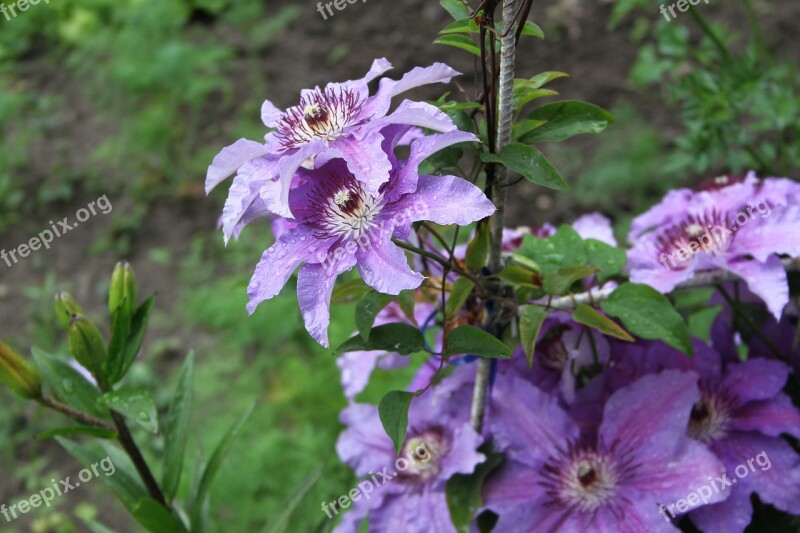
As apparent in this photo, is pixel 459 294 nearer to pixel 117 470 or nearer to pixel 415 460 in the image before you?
pixel 415 460

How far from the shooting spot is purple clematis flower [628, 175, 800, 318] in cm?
75

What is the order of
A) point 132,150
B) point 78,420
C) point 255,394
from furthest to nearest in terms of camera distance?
1. point 132,150
2. point 255,394
3. point 78,420

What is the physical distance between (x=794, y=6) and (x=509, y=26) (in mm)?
2194

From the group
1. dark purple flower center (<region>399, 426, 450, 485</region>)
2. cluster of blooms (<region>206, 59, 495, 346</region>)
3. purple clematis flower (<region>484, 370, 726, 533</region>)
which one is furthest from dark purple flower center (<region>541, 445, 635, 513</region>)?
cluster of blooms (<region>206, 59, 495, 346</region>)

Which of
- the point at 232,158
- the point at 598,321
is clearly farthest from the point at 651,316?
the point at 232,158

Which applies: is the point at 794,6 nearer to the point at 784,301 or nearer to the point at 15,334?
the point at 784,301

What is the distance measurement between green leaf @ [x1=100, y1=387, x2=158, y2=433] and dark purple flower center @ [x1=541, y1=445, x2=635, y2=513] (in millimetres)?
388

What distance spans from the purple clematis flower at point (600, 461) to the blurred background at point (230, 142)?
71cm

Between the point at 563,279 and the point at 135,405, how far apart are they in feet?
1.39

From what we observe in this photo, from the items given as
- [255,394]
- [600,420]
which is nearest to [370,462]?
[600,420]

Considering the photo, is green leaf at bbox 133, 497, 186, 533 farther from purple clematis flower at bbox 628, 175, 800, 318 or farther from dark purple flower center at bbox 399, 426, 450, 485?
purple clematis flower at bbox 628, 175, 800, 318

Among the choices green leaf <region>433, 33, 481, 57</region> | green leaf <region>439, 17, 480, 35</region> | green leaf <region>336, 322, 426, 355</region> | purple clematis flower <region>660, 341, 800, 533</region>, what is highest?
green leaf <region>439, 17, 480, 35</region>

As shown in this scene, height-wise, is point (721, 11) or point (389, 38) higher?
point (389, 38)

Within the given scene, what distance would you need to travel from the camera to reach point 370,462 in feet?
2.94
